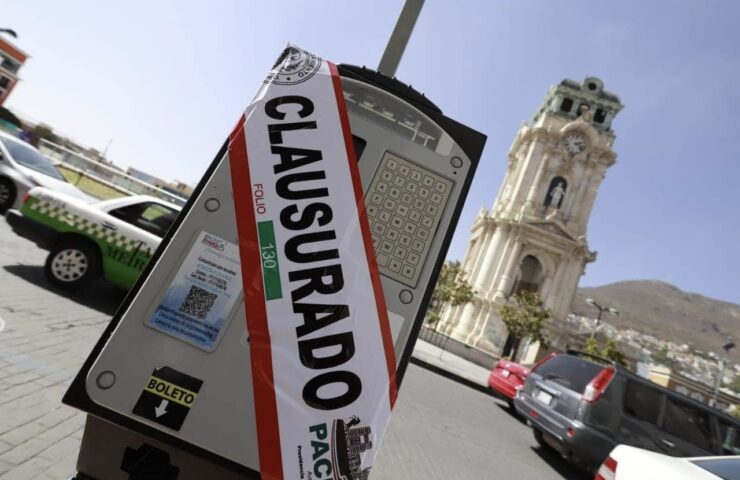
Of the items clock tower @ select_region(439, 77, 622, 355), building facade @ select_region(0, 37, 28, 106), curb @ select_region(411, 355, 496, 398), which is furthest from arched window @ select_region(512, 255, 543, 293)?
building facade @ select_region(0, 37, 28, 106)

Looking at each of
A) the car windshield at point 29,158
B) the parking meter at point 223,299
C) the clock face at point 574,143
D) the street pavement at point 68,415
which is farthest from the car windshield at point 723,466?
the clock face at point 574,143

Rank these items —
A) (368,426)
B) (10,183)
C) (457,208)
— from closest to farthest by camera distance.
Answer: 1. (368,426)
2. (457,208)
3. (10,183)

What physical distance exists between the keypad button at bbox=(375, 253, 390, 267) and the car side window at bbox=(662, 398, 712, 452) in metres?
5.74

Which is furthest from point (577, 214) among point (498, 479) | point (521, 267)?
point (498, 479)

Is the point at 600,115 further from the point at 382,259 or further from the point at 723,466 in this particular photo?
the point at 382,259

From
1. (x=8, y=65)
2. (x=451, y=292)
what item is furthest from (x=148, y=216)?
(x=8, y=65)

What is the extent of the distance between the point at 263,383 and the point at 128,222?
16.5ft

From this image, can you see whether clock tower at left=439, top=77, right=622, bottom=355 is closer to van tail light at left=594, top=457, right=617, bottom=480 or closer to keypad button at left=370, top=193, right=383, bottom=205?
van tail light at left=594, top=457, right=617, bottom=480

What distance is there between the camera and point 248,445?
1214 mm

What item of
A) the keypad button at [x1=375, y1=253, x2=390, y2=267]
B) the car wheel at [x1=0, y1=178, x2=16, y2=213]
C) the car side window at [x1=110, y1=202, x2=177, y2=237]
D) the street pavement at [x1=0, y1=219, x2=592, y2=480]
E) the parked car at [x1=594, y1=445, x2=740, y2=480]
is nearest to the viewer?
the keypad button at [x1=375, y1=253, x2=390, y2=267]

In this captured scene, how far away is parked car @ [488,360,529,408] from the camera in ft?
28.5

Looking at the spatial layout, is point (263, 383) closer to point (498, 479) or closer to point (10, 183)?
point (498, 479)

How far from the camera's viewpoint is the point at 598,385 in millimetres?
5328

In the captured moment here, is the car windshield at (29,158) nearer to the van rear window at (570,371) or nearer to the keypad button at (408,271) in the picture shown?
the keypad button at (408,271)
